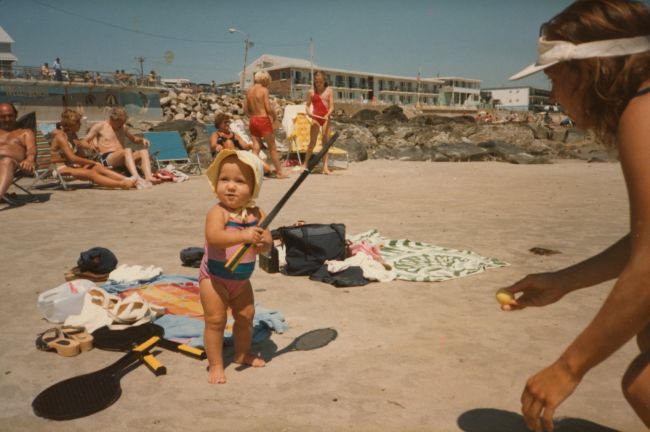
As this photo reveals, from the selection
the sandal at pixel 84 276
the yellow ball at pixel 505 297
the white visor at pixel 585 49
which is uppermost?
the white visor at pixel 585 49

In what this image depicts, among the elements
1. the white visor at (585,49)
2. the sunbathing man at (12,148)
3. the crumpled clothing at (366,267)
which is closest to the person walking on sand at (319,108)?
the sunbathing man at (12,148)

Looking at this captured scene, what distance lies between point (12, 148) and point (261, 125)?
4614mm

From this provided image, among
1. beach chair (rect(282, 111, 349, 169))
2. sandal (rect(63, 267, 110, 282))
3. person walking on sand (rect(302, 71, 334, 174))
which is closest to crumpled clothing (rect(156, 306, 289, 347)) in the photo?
sandal (rect(63, 267, 110, 282))

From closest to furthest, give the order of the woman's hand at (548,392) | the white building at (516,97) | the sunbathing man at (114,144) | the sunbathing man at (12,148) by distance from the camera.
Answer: the woman's hand at (548,392)
the sunbathing man at (12,148)
the sunbathing man at (114,144)
the white building at (516,97)

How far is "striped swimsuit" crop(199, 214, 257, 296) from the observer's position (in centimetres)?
279

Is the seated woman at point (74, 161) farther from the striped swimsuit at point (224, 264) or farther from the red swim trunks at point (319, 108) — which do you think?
the striped swimsuit at point (224, 264)

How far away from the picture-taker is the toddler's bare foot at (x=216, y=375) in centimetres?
280

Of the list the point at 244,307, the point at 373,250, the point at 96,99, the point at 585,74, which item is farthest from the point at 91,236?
the point at 96,99

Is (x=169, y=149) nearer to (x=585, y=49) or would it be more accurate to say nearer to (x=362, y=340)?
(x=362, y=340)

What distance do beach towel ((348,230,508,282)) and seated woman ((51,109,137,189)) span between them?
6.27m

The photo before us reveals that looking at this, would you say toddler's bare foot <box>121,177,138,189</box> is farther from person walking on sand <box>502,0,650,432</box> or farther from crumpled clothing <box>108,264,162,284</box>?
person walking on sand <box>502,0,650,432</box>

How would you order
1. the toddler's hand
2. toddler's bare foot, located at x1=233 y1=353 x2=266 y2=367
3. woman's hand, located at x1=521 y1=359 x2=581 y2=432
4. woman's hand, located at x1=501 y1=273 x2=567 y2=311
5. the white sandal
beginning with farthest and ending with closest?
the white sandal
toddler's bare foot, located at x1=233 y1=353 x2=266 y2=367
the toddler's hand
woman's hand, located at x1=501 y1=273 x2=567 y2=311
woman's hand, located at x1=521 y1=359 x2=581 y2=432

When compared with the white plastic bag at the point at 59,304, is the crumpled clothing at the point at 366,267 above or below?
above

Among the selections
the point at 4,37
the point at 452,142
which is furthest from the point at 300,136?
the point at 4,37
